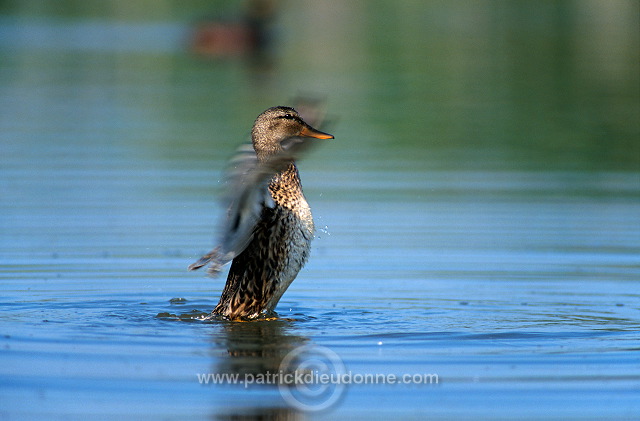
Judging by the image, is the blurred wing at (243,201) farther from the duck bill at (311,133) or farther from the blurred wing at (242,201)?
the duck bill at (311,133)

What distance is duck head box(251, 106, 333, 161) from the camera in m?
7.68

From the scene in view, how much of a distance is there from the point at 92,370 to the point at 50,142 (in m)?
9.94

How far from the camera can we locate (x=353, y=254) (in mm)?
9664

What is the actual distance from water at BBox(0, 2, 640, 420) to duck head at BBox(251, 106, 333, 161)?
1.05 meters

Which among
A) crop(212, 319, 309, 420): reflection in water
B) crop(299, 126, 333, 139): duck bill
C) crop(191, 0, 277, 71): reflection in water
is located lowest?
crop(212, 319, 309, 420): reflection in water

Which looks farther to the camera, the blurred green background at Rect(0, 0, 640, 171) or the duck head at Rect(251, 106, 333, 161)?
the blurred green background at Rect(0, 0, 640, 171)

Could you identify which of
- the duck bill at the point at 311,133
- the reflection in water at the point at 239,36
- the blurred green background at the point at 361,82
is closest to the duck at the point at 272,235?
the duck bill at the point at 311,133

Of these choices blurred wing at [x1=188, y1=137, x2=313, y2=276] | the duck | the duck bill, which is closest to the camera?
blurred wing at [x1=188, y1=137, x2=313, y2=276]

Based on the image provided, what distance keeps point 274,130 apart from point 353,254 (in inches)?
86.7

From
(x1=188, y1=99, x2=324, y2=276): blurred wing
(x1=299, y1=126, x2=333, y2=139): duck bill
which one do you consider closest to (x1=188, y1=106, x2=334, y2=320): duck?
(x1=299, y1=126, x2=333, y2=139): duck bill

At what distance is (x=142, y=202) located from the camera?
1155 cm

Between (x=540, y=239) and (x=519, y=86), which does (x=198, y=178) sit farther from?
(x=519, y=86)

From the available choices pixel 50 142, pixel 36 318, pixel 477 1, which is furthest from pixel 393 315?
pixel 477 1

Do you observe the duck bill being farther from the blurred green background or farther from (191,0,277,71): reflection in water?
(191,0,277,71): reflection in water
